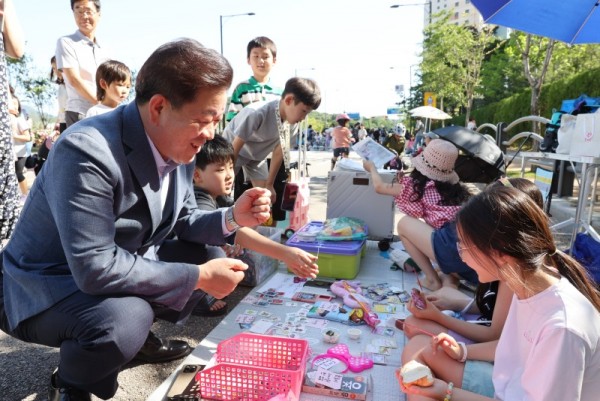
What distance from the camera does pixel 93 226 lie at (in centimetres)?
128

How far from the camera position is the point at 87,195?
127cm

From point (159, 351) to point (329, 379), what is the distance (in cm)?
83

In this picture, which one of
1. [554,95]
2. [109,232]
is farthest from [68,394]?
[554,95]

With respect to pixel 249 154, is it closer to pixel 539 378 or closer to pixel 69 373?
pixel 69 373

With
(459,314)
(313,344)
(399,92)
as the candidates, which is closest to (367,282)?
(459,314)

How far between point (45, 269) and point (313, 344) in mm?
1296

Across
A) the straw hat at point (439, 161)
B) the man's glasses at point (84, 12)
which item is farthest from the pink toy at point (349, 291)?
the man's glasses at point (84, 12)

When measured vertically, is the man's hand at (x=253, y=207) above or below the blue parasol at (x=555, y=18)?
below

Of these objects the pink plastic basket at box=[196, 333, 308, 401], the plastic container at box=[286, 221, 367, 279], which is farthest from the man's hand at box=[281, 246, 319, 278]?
the plastic container at box=[286, 221, 367, 279]

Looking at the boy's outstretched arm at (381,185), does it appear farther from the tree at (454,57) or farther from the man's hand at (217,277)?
the tree at (454,57)

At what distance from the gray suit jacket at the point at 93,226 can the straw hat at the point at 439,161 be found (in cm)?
214

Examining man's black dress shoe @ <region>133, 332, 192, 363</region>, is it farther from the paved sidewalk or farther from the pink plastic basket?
the pink plastic basket

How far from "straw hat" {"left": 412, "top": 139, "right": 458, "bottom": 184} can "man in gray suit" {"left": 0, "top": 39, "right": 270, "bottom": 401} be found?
199 cm

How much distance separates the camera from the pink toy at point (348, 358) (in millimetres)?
1960
